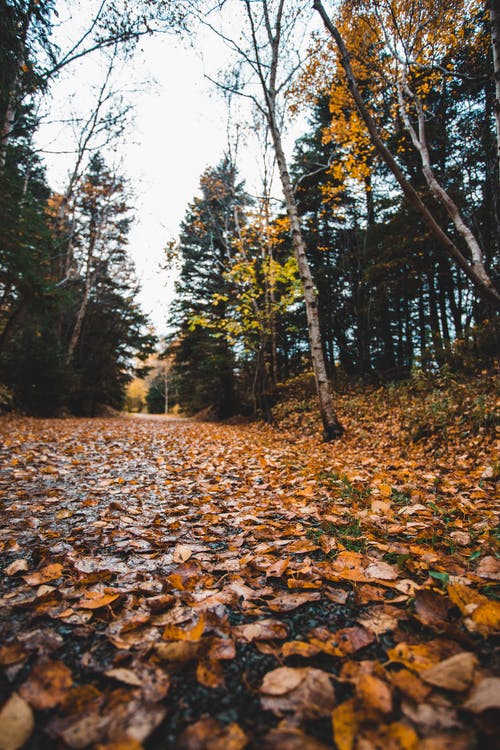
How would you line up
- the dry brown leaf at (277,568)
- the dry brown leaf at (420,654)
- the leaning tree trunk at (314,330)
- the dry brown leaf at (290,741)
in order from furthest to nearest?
the leaning tree trunk at (314,330) → the dry brown leaf at (277,568) → the dry brown leaf at (420,654) → the dry brown leaf at (290,741)

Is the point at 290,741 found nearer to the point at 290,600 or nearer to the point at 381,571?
the point at 290,600

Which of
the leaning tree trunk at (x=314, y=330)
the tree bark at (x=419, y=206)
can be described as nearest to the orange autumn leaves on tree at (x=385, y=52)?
the leaning tree trunk at (x=314, y=330)

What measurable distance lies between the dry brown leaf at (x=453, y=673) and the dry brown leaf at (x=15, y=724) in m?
0.91

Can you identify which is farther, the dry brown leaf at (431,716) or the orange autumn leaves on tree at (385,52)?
the orange autumn leaves on tree at (385,52)

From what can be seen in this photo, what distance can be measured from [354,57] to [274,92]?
2.63m

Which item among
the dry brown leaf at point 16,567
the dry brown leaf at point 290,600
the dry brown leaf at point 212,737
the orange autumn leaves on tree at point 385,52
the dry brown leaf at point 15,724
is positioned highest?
the orange autumn leaves on tree at point 385,52

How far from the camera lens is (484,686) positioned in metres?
0.73

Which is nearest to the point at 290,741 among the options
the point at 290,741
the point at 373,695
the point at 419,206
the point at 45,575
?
the point at 290,741

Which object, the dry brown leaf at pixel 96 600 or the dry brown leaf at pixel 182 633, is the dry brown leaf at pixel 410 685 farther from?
the dry brown leaf at pixel 96 600

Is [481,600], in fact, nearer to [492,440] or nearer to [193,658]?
[193,658]

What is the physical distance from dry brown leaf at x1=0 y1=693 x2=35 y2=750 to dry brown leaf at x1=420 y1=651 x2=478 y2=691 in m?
0.91

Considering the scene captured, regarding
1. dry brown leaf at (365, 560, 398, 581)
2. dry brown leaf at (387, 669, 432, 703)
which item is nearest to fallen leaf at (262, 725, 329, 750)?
dry brown leaf at (387, 669, 432, 703)

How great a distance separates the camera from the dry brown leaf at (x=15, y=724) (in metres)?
0.65

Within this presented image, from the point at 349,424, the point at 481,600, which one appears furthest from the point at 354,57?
the point at 481,600
